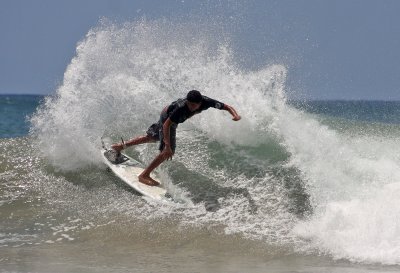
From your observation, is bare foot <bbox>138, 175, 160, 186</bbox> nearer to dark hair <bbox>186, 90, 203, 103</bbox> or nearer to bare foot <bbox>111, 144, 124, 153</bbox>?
bare foot <bbox>111, 144, 124, 153</bbox>

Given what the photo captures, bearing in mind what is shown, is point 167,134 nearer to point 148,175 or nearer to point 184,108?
point 184,108

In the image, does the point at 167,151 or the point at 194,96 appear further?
the point at 167,151

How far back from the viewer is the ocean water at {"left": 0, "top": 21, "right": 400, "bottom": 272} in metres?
5.76

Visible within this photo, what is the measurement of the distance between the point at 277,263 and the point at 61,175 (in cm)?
417

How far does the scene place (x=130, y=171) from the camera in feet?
27.9

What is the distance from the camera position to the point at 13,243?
6238 mm

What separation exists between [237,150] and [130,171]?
5.08 ft

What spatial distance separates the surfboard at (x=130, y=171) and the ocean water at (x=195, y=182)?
0.11 metres

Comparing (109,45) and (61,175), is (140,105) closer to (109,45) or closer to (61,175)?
(109,45)

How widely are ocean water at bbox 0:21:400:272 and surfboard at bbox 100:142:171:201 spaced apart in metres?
0.11

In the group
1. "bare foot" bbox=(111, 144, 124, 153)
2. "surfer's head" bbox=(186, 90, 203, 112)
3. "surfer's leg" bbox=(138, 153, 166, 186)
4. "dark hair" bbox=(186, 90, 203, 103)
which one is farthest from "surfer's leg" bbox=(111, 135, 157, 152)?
"dark hair" bbox=(186, 90, 203, 103)

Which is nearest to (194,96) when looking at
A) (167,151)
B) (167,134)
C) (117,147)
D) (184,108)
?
(184,108)

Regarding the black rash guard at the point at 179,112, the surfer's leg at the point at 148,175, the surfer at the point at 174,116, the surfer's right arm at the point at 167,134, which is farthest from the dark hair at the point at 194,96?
the surfer's leg at the point at 148,175

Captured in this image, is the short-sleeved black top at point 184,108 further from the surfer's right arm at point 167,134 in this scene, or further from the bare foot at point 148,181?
the bare foot at point 148,181
